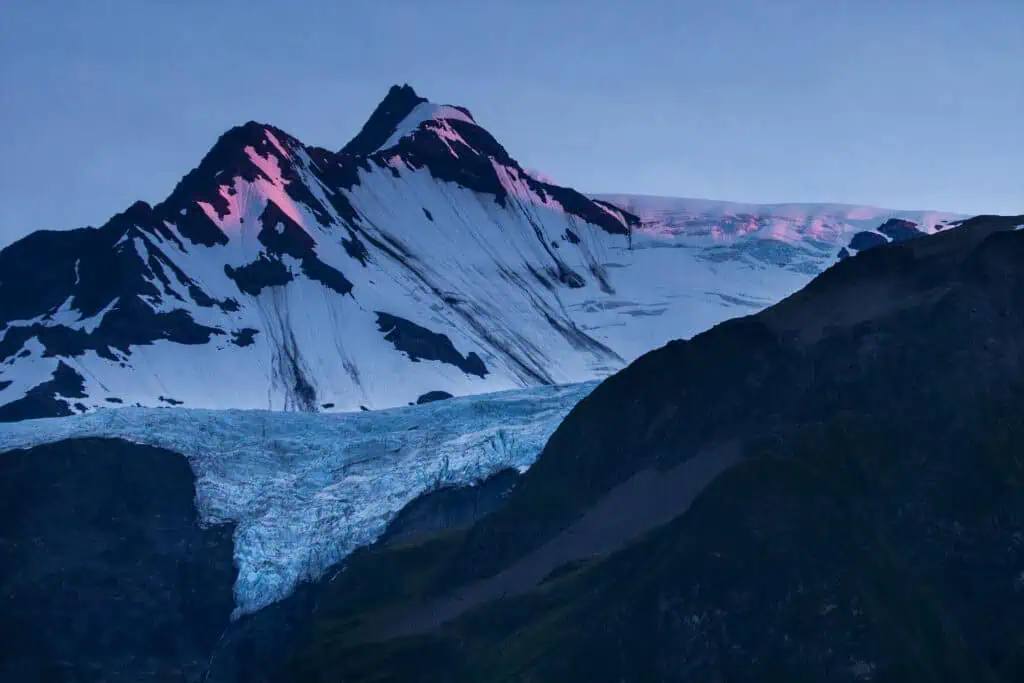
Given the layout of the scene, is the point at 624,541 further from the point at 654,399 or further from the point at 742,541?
the point at 654,399

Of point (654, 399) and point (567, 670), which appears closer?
point (567, 670)

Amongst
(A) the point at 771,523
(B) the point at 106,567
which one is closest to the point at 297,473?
(B) the point at 106,567

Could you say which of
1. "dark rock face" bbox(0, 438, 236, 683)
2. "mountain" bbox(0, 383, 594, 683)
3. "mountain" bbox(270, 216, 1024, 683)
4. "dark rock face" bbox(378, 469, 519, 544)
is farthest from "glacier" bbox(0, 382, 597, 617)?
"mountain" bbox(270, 216, 1024, 683)

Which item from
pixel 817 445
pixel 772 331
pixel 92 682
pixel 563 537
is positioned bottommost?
pixel 92 682

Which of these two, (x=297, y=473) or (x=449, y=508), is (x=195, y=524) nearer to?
(x=297, y=473)

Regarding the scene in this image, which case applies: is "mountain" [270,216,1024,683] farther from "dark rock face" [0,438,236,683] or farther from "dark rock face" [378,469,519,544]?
"dark rock face" [0,438,236,683]

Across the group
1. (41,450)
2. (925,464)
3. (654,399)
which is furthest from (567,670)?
(41,450)

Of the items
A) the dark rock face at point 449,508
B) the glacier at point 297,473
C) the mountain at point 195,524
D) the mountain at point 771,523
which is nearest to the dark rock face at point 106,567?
the mountain at point 195,524
